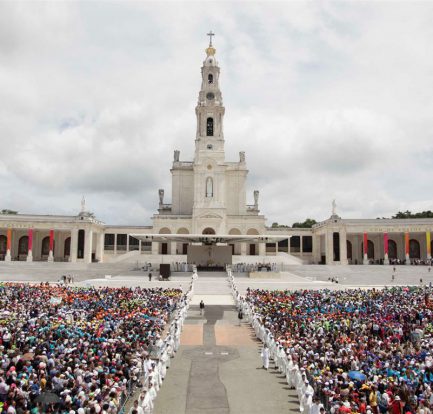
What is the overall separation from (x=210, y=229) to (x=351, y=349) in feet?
160

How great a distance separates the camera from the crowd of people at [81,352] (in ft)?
35.2

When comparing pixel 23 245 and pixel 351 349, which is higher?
pixel 23 245

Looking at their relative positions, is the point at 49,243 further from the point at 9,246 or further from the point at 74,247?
the point at 74,247

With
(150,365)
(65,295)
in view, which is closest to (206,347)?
(150,365)

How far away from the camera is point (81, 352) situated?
47.6ft

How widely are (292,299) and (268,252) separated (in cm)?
3929

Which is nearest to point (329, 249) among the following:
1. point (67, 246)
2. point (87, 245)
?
point (87, 245)

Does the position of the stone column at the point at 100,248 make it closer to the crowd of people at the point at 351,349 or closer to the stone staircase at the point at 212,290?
the stone staircase at the point at 212,290

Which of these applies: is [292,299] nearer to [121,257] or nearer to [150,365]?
[150,365]

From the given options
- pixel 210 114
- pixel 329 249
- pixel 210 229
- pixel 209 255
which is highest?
pixel 210 114

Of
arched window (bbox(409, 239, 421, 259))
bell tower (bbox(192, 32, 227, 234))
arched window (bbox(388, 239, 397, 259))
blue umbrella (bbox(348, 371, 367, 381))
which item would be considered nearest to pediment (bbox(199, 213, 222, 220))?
bell tower (bbox(192, 32, 227, 234))

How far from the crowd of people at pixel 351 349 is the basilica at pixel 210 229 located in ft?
107

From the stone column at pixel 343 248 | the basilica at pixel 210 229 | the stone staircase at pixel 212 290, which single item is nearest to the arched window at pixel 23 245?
the basilica at pixel 210 229

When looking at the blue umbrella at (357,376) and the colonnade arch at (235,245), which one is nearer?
the blue umbrella at (357,376)
